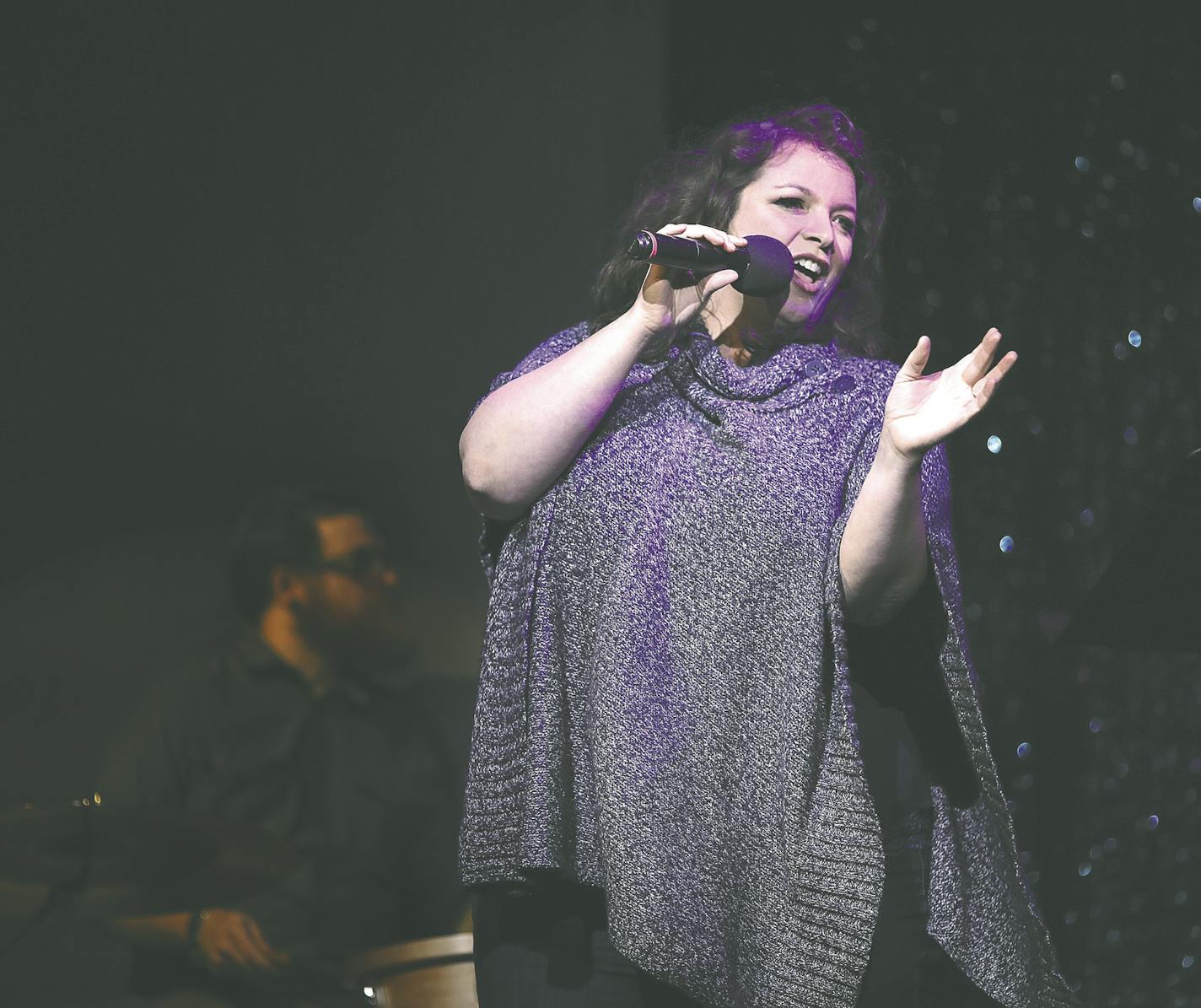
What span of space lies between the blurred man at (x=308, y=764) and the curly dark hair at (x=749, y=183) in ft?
3.05

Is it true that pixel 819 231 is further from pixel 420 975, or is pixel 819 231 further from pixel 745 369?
pixel 420 975

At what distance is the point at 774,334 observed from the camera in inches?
53.7

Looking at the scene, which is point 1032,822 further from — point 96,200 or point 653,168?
point 96,200

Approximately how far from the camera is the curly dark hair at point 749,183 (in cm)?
142

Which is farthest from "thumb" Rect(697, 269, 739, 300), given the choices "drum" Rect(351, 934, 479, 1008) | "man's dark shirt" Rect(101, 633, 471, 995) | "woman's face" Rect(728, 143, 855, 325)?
"man's dark shirt" Rect(101, 633, 471, 995)

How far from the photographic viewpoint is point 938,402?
107cm

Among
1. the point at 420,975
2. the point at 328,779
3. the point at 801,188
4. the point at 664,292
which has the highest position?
the point at 801,188

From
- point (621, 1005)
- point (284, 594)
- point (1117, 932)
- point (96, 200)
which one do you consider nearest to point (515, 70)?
point (96, 200)

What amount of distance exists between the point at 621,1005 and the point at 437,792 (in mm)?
1146

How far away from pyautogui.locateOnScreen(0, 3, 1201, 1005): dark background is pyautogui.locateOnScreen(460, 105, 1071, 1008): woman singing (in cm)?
89

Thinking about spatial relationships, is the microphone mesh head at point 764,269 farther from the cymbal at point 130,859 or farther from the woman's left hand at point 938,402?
the cymbal at point 130,859

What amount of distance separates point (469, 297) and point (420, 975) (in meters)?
1.06

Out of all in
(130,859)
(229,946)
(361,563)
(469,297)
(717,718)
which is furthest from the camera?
(361,563)

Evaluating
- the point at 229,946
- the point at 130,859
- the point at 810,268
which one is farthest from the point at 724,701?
the point at 229,946
